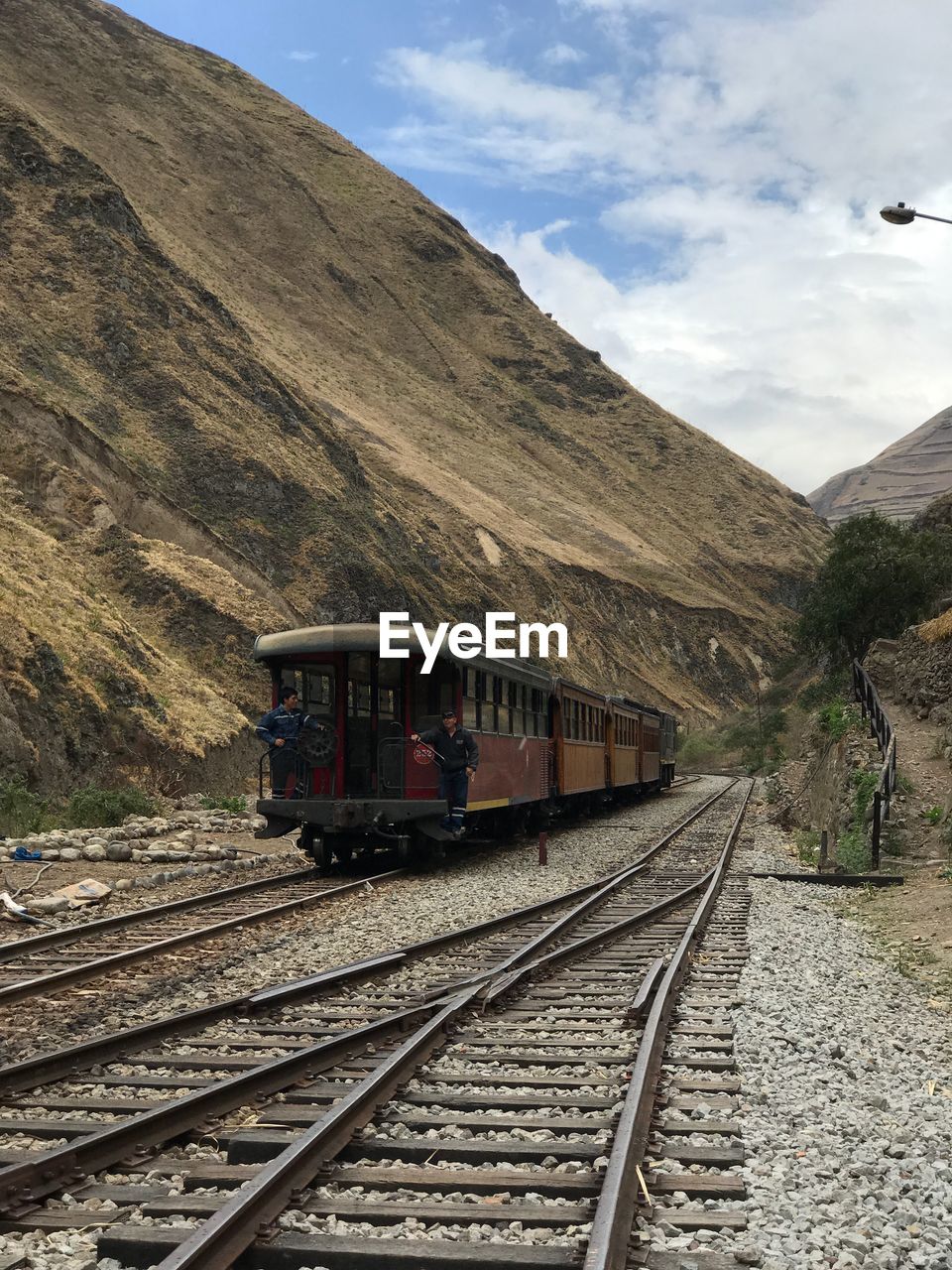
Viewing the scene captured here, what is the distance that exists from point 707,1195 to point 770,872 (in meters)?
12.1

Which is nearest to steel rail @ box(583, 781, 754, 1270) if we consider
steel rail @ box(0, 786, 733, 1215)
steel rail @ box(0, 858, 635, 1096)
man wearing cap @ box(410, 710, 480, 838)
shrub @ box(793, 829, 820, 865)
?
steel rail @ box(0, 786, 733, 1215)

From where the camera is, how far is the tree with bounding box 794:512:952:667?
44.4 metres

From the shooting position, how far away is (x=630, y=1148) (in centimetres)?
460

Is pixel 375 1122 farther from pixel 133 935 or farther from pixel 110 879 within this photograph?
pixel 110 879

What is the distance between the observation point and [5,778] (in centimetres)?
1973

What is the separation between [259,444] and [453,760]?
3517 cm

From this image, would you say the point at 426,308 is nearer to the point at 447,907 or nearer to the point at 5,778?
the point at 5,778

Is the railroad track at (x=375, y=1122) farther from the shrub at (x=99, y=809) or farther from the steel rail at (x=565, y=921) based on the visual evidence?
the shrub at (x=99, y=809)

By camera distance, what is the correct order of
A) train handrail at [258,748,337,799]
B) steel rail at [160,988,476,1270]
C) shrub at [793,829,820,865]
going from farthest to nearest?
shrub at [793,829,820,865] → train handrail at [258,748,337,799] → steel rail at [160,988,476,1270]

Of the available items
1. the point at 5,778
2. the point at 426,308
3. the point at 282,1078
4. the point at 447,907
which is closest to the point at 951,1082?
the point at 282,1078

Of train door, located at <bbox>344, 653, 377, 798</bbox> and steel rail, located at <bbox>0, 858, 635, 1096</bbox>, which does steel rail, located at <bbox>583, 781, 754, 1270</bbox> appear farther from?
train door, located at <bbox>344, 653, 377, 798</bbox>

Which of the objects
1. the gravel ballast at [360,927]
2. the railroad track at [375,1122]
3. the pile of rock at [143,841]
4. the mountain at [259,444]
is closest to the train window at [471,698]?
the gravel ballast at [360,927]

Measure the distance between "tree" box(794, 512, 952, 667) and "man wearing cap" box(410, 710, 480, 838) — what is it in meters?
31.6

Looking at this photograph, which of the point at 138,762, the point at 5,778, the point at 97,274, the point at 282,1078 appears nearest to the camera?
the point at 282,1078
